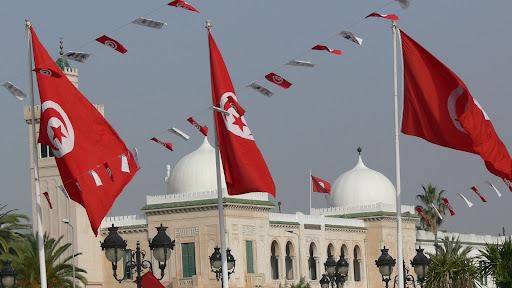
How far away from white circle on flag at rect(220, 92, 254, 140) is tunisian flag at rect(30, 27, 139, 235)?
2.33 metres

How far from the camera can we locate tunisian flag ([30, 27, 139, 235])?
27.1 meters

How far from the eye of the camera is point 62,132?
2738cm

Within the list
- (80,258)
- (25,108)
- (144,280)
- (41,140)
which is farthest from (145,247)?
(41,140)

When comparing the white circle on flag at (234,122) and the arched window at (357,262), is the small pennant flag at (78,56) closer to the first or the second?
the white circle on flag at (234,122)

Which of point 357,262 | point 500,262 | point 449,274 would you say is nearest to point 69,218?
point 357,262

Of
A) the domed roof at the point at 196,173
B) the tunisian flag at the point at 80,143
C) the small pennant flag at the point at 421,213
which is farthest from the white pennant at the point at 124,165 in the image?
the domed roof at the point at 196,173

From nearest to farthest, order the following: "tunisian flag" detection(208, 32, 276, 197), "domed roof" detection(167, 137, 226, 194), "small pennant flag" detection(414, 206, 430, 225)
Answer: "tunisian flag" detection(208, 32, 276, 197)
"small pennant flag" detection(414, 206, 430, 225)
"domed roof" detection(167, 137, 226, 194)

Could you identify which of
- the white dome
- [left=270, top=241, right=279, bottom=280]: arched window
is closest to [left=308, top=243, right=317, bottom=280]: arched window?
[left=270, top=241, right=279, bottom=280]: arched window

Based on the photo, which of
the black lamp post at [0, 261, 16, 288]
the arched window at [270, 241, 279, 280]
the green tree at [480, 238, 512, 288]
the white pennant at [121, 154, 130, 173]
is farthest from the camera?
the arched window at [270, 241, 279, 280]

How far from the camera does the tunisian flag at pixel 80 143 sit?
88.9 ft

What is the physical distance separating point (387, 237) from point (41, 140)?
71.1m

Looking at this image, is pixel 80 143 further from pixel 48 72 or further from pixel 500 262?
pixel 500 262

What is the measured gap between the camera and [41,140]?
27.4 metres

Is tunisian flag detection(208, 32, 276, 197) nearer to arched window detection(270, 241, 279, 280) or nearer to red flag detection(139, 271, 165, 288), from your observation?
red flag detection(139, 271, 165, 288)
